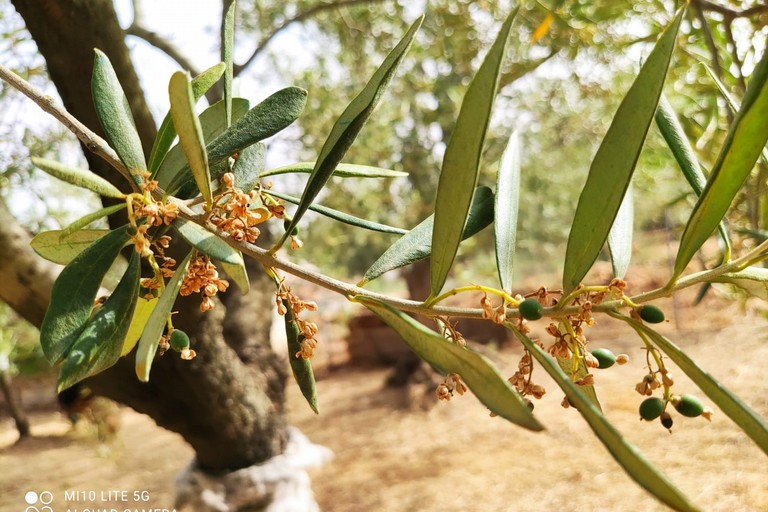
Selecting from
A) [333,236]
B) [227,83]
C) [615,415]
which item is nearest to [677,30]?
[227,83]

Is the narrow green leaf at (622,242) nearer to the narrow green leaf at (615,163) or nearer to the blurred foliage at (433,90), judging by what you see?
the narrow green leaf at (615,163)

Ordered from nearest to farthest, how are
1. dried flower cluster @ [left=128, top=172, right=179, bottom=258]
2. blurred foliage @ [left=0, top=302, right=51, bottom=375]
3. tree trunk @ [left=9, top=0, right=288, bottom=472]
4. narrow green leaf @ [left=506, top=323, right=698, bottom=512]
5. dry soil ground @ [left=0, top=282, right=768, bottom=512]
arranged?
narrow green leaf @ [left=506, top=323, right=698, bottom=512] → dried flower cluster @ [left=128, top=172, right=179, bottom=258] → tree trunk @ [left=9, top=0, right=288, bottom=472] → dry soil ground @ [left=0, top=282, right=768, bottom=512] → blurred foliage @ [left=0, top=302, right=51, bottom=375]

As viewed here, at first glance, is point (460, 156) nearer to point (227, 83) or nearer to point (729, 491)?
point (227, 83)

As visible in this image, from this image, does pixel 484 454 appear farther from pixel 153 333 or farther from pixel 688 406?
pixel 153 333

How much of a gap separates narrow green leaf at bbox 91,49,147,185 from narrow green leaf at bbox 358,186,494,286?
178 millimetres

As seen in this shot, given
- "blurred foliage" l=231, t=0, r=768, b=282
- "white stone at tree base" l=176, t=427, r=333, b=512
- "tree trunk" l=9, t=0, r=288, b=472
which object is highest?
"blurred foliage" l=231, t=0, r=768, b=282

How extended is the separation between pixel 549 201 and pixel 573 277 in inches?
221

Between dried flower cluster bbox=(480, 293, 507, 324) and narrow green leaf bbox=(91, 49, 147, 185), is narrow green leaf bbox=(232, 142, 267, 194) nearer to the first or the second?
narrow green leaf bbox=(91, 49, 147, 185)

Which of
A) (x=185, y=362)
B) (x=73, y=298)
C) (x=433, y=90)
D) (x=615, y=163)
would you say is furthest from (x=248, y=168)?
(x=433, y=90)

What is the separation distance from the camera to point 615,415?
7.40 ft

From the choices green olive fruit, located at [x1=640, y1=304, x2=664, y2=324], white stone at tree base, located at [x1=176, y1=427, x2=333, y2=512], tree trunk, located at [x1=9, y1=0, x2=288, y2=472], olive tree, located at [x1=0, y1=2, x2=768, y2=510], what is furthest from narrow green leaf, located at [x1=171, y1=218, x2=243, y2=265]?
white stone at tree base, located at [x1=176, y1=427, x2=333, y2=512]

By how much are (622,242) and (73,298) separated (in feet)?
1.25

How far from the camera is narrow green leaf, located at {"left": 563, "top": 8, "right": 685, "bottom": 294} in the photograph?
30 cm

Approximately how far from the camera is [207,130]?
48cm
